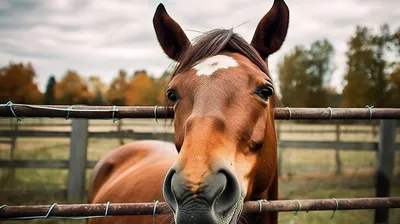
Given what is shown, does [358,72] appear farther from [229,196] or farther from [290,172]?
[229,196]

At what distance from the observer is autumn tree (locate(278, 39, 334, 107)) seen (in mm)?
14156

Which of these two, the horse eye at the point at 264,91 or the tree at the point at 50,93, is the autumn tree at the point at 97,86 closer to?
the tree at the point at 50,93

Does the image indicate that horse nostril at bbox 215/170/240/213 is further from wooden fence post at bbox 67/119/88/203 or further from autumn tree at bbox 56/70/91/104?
autumn tree at bbox 56/70/91/104

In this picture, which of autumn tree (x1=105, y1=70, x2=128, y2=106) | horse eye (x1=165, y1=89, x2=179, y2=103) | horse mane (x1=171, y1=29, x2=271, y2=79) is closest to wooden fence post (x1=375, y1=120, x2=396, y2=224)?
horse mane (x1=171, y1=29, x2=271, y2=79)

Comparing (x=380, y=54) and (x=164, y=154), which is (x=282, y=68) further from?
(x=164, y=154)

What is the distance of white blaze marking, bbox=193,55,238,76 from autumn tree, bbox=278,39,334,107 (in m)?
11.7

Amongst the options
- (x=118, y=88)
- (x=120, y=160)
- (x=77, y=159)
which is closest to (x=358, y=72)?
(x=120, y=160)

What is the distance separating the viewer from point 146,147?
13.5ft

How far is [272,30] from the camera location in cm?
201

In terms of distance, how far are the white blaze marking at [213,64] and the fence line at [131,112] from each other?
0.48 metres

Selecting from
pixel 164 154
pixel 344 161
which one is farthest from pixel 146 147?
pixel 344 161

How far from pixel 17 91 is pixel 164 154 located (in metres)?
8.22

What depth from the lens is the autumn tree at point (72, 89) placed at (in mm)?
14250

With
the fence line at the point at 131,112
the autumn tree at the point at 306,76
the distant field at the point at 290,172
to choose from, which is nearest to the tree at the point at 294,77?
the autumn tree at the point at 306,76
